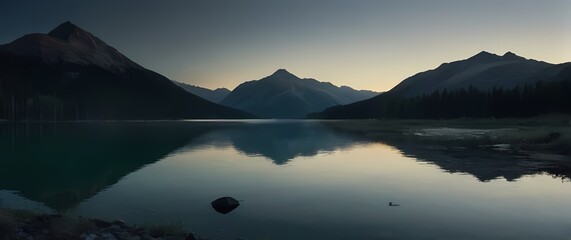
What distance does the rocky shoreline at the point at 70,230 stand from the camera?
15.1 metres

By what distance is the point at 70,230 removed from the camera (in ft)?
53.7

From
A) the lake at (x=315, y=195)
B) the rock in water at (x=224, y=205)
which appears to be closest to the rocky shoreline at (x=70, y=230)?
the lake at (x=315, y=195)

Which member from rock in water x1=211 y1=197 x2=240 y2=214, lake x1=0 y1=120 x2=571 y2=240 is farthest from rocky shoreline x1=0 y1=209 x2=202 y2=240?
rock in water x1=211 y1=197 x2=240 y2=214

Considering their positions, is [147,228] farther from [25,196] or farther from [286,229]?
[25,196]

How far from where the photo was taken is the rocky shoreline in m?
15.1

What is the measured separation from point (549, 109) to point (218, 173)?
163m

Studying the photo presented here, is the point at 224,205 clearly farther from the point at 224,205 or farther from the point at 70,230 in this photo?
the point at 70,230

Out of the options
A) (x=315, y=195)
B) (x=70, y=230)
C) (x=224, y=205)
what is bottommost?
(x=315, y=195)

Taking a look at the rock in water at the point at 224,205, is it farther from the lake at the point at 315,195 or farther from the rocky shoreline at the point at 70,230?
the rocky shoreline at the point at 70,230

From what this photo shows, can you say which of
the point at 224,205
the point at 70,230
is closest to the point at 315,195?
the point at 224,205

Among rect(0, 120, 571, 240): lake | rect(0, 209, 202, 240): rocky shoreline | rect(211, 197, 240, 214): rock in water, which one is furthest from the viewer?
rect(211, 197, 240, 214): rock in water

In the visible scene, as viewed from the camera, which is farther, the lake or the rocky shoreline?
the lake

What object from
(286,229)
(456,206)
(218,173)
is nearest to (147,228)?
(286,229)

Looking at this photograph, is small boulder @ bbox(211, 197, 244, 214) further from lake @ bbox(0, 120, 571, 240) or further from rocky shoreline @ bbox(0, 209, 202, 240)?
rocky shoreline @ bbox(0, 209, 202, 240)
